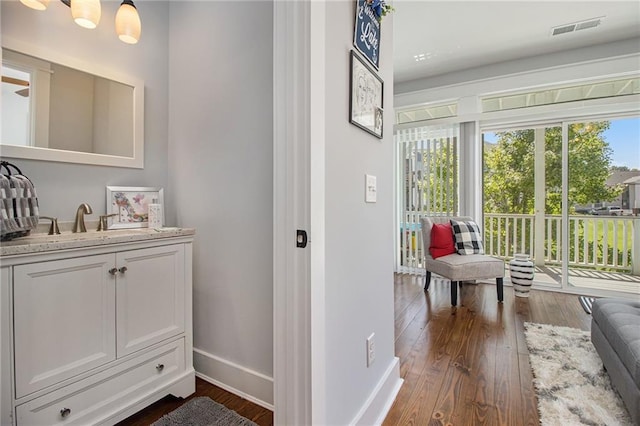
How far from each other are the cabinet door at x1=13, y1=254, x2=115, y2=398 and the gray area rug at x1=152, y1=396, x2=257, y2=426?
0.43 meters

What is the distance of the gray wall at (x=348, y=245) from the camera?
1.09 m

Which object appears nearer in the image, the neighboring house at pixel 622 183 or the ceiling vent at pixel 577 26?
the ceiling vent at pixel 577 26

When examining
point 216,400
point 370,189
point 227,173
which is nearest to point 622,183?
point 370,189

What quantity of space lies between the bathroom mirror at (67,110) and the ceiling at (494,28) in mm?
2351

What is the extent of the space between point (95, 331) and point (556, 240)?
4.72m

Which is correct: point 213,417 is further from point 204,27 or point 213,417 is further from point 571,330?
point 571,330

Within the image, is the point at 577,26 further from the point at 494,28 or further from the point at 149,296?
the point at 149,296

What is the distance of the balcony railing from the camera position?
337cm

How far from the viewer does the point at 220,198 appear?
1702 mm

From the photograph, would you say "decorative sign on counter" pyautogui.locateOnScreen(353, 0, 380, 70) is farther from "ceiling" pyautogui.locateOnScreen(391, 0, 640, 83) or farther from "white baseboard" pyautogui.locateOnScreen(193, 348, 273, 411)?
"white baseboard" pyautogui.locateOnScreen(193, 348, 273, 411)

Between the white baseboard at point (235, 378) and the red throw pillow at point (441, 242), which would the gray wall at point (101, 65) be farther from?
the red throw pillow at point (441, 242)

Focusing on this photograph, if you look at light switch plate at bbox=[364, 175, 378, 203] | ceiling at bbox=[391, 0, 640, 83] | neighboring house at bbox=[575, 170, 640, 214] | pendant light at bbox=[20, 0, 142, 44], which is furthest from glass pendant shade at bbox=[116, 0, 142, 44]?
neighboring house at bbox=[575, 170, 640, 214]

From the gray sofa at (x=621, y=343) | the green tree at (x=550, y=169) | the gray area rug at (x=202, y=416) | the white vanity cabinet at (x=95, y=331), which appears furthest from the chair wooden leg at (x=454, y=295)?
the white vanity cabinet at (x=95, y=331)

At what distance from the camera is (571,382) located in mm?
1673
